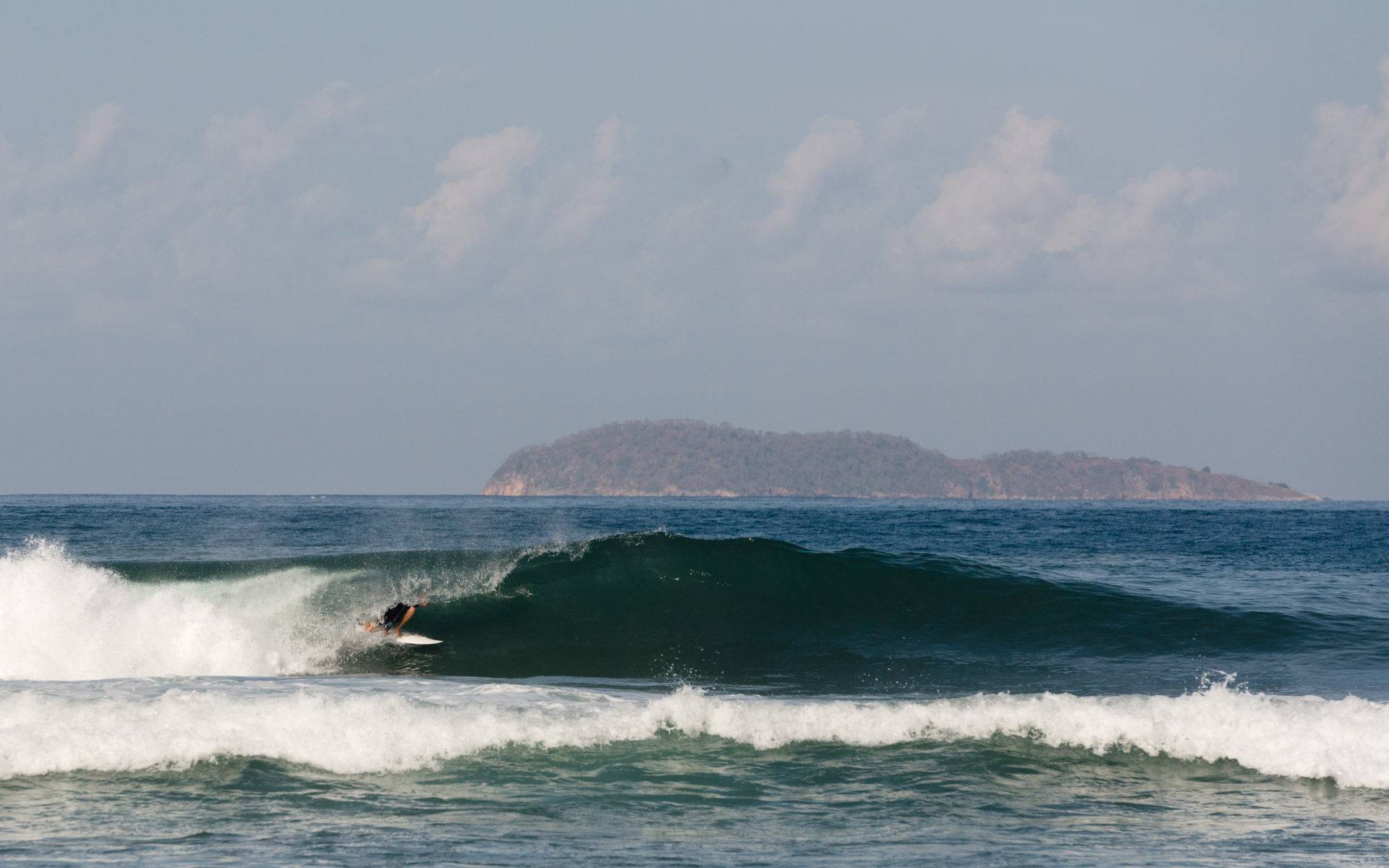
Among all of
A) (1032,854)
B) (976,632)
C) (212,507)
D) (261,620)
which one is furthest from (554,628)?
(212,507)

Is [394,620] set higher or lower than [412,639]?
higher

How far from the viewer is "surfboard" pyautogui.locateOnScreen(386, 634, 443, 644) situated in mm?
17594

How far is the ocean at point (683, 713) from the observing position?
26.7ft

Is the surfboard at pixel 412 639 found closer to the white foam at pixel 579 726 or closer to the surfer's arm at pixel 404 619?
the surfer's arm at pixel 404 619

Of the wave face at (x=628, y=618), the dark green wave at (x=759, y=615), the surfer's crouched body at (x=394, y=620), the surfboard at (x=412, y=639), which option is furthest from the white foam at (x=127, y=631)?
the dark green wave at (x=759, y=615)

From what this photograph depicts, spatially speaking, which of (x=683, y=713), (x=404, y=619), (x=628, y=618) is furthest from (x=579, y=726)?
(x=628, y=618)

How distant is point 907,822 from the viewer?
8.53m

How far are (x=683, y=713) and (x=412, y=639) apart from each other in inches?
304

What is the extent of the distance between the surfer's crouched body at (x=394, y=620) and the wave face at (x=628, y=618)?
257 millimetres

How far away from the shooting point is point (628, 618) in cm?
2059

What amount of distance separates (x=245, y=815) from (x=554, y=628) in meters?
11.4

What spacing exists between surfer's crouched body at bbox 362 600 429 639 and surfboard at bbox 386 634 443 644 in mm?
66

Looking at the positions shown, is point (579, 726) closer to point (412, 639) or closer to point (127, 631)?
point (412, 639)

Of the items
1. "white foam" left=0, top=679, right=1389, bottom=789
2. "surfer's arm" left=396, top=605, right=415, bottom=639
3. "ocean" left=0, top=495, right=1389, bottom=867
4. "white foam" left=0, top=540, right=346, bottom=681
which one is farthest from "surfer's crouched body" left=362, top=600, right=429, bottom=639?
"white foam" left=0, top=679, right=1389, bottom=789
